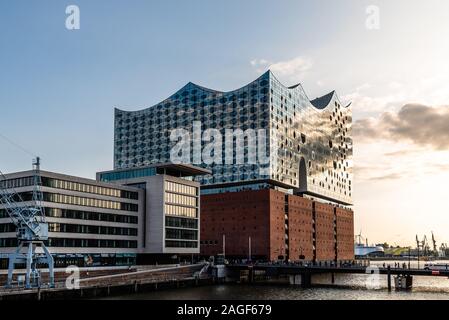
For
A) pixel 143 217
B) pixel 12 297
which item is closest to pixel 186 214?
pixel 143 217

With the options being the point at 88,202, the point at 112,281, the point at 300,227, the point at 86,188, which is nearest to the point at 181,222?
the point at 88,202

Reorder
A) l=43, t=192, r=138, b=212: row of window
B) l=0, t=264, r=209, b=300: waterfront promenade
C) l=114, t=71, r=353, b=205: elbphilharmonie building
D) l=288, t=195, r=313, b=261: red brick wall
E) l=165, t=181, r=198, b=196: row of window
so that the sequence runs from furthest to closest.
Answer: l=288, t=195, r=313, b=261: red brick wall < l=114, t=71, r=353, b=205: elbphilharmonie building < l=165, t=181, r=198, b=196: row of window < l=43, t=192, r=138, b=212: row of window < l=0, t=264, r=209, b=300: waterfront promenade

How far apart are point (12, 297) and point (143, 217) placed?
184ft

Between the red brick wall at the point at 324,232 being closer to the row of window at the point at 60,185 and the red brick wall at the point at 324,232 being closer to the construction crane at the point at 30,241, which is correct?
the row of window at the point at 60,185

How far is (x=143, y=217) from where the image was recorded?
129625mm

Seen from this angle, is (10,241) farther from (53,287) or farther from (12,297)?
(12,297)

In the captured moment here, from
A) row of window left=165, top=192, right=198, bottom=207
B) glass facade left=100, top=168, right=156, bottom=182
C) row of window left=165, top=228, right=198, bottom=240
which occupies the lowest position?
row of window left=165, top=228, right=198, bottom=240

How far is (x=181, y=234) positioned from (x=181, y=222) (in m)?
2.94

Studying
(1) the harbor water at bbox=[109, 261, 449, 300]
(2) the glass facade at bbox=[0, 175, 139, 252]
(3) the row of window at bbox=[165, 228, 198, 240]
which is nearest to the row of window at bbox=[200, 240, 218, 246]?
(3) the row of window at bbox=[165, 228, 198, 240]

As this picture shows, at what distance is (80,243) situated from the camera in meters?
112

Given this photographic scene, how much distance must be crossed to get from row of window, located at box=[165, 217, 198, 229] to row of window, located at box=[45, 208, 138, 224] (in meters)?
7.91

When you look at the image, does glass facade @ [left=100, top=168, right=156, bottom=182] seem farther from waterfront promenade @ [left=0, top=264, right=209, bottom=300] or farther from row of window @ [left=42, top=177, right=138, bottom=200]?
waterfront promenade @ [left=0, top=264, right=209, bottom=300]

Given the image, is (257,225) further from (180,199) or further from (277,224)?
(180,199)

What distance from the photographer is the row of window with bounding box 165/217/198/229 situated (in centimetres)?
13112
